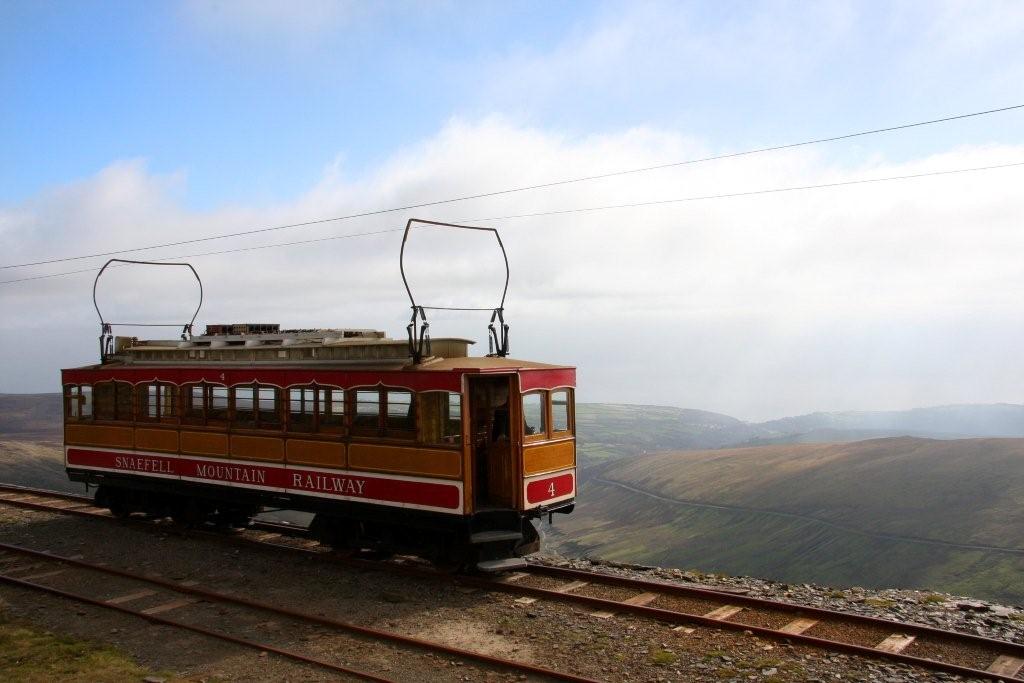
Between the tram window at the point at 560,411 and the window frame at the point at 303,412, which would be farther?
the window frame at the point at 303,412

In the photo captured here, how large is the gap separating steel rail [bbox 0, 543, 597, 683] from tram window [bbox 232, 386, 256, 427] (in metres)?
3.33

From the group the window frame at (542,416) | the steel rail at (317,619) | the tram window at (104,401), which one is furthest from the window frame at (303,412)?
the tram window at (104,401)

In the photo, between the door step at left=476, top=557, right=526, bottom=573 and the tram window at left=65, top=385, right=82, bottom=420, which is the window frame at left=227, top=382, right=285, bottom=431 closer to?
the door step at left=476, top=557, right=526, bottom=573

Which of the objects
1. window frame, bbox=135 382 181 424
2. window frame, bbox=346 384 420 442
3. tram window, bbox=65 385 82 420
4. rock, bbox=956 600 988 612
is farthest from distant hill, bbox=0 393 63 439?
rock, bbox=956 600 988 612

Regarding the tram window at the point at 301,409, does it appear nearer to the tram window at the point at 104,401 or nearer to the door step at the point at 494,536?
the door step at the point at 494,536

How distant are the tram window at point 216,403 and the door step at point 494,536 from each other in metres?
6.49

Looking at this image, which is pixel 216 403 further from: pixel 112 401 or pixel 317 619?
pixel 317 619

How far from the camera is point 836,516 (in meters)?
98.9

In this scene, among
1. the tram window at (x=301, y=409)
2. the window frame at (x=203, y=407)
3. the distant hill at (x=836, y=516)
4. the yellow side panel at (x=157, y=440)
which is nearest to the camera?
the tram window at (x=301, y=409)

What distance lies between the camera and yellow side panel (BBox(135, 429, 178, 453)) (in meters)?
16.8

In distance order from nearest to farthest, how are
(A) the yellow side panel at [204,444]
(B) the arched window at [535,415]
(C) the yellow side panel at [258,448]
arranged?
(B) the arched window at [535,415] → (C) the yellow side panel at [258,448] → (A) the yellow side panel at [204,444]

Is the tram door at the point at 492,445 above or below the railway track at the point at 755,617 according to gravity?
above

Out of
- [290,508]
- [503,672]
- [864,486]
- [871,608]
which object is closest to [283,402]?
[290,508]

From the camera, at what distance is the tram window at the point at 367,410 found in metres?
13.3
